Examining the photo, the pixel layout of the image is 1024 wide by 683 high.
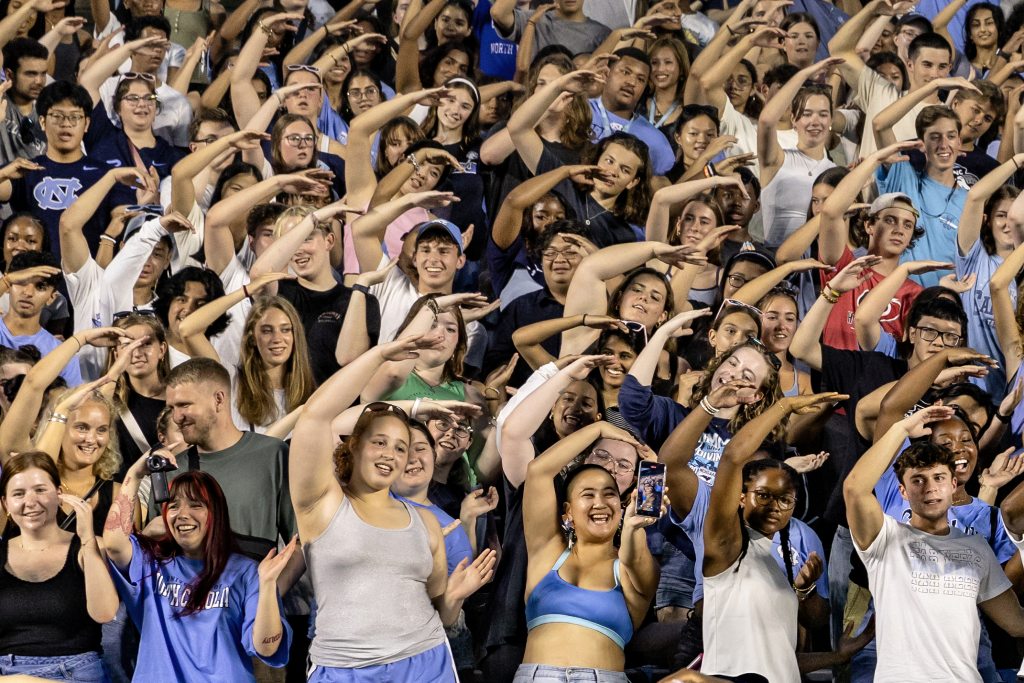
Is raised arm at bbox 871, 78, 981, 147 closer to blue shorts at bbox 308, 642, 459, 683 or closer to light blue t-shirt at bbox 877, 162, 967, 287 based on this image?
light blue t-shirt at bbox 877, 162, 967, 287

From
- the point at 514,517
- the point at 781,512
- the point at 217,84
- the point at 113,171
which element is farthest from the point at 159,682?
the point at 217,84

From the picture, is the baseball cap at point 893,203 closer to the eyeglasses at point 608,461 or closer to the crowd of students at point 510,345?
the crowd of students at point 510,345

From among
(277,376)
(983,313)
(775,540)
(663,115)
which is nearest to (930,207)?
(983,313)

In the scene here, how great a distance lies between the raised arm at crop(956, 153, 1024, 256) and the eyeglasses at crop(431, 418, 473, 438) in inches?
104

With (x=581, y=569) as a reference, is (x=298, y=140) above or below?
above

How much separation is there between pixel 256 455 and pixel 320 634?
802mm

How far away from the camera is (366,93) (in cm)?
947

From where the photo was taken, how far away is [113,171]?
816 cm

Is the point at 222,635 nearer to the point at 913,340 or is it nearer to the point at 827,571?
the point at 827,571

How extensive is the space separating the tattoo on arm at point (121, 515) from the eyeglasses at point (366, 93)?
374cm

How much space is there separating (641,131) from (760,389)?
2512 mm

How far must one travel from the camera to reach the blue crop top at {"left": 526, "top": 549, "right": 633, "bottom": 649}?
6230 mm

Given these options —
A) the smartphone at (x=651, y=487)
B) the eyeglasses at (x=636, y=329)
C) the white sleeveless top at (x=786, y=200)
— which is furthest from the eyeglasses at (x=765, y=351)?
the white sleeveless top at (x=786, y=200)

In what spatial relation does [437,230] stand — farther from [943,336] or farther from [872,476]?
[872,476]
